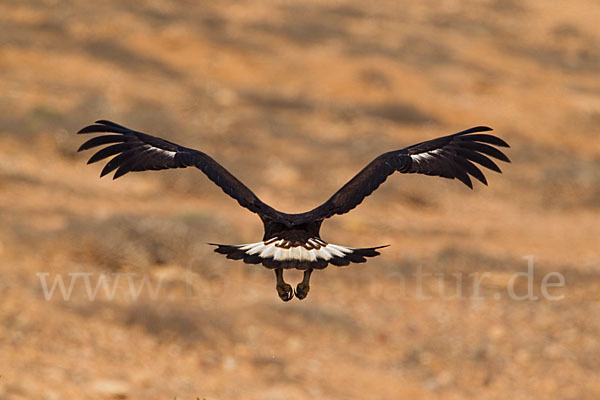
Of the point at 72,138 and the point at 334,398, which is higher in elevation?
the point at 72,138

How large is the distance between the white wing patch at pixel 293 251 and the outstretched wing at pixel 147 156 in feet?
1.82

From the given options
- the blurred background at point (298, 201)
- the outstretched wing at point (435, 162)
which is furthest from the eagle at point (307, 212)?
the blurred background at point (298, 201)

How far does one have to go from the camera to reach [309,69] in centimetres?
2903

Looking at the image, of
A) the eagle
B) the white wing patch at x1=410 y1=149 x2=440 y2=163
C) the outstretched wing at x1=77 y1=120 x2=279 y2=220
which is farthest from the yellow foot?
the white wing patch at x1=410 y1=149 x2=440 y2=163

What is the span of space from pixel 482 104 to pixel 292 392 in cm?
1841

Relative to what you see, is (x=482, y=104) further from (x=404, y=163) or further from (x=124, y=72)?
(x=404, y=163)

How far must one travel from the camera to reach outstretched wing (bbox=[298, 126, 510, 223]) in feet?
27.9

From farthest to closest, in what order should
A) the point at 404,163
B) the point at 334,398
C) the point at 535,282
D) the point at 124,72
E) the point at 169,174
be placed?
the point at 124,72 < the point at 169,174 < the point at 535,282 < the point at 334,398 < the point at 404,163

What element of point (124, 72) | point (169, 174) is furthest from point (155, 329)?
point (124, 72)

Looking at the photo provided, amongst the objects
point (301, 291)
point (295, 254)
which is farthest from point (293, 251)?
point (301, 291)

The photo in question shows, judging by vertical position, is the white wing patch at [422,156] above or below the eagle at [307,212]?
above

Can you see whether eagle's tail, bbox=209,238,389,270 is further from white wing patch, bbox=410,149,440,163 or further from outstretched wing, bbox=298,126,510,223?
white wing patch, bbox=410,149,440,163

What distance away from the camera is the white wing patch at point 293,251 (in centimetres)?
796

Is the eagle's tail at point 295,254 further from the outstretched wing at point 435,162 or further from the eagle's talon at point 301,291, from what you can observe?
the eagle's talon at point 301,291
